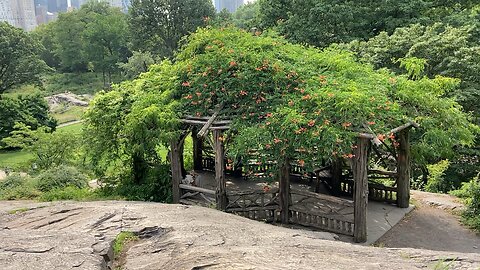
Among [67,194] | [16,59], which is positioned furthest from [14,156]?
[67,194]

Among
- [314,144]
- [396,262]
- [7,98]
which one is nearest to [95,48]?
[7,98]

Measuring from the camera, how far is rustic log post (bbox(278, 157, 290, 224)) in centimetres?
1116

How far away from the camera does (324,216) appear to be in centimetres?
1103

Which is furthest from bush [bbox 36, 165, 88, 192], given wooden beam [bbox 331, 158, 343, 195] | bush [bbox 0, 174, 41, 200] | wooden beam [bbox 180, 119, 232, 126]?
wooden beam [bbox 331, 158, 343, 195]

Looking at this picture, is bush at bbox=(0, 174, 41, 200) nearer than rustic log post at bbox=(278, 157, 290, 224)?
No

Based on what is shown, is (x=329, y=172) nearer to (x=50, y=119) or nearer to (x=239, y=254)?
(x=239, y=254)

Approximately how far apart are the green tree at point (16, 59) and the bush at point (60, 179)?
24.5 meters

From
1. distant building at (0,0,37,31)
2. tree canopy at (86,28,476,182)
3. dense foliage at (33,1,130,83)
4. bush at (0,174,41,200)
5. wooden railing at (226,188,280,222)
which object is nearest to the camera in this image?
tree canopy at (86,28,476,182)

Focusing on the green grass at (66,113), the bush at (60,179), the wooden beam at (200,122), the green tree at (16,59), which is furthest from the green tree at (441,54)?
the green tree at (16,59)

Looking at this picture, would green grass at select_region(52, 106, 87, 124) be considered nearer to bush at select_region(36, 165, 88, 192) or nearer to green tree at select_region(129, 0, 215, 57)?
green tree at select_region(129, 0, 215, 57)

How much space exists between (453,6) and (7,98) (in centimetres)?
2961

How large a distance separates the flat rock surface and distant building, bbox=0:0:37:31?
5228 inches

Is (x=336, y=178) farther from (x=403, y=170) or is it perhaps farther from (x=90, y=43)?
(x=90, y=43)

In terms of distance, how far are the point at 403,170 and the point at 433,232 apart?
1889mm
